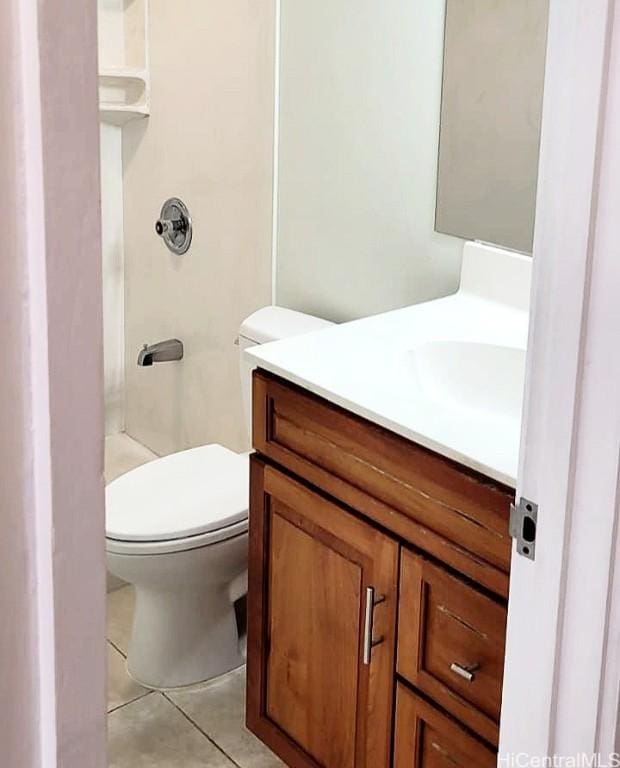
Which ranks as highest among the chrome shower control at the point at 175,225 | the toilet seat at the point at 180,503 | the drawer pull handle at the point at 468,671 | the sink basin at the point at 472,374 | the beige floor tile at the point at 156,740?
the chrome shower control at the point at 175,225

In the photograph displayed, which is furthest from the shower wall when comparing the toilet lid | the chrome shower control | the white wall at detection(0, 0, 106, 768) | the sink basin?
the white wall at detection(0, 0, 106, 768)

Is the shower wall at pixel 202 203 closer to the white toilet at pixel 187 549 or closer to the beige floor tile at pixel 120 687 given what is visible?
the white toilet at pixel 187 549

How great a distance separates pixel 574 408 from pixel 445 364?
867 millimetres

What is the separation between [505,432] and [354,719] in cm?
59

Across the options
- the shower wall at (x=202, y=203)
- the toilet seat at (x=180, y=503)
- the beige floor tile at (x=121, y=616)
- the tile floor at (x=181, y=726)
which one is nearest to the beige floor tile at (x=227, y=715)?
the tile floor at (x=181, y=726)

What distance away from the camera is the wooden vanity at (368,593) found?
160cm

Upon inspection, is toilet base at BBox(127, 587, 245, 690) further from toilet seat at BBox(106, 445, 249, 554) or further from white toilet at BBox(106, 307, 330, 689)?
toilet seat at BBox(106, 445, 249, 554)

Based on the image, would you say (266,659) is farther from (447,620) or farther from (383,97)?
(383,97)

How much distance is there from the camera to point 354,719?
189 centimetres

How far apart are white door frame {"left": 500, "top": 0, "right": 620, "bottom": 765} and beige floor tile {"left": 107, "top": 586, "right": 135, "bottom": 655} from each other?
1.49 m

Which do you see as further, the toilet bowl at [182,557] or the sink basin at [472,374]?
the toilet bowl at [182,557]

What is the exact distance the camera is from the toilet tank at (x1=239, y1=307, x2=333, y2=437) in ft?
7.79

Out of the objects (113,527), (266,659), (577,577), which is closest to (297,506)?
(266,659)

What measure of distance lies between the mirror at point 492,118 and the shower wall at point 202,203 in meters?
0.54
